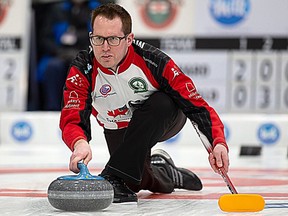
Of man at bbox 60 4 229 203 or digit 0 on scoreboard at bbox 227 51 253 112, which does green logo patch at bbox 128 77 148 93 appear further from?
digit 0 on scoreboard at bbox 227 51 253 112

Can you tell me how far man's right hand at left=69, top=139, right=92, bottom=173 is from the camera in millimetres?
2762

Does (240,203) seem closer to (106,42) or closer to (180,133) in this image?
(106,42)

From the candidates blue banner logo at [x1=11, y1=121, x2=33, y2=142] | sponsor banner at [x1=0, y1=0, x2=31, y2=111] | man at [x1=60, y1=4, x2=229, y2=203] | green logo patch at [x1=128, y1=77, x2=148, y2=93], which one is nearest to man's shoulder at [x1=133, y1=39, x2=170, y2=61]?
man at [x1=60, y1=4, x2=229, y2=203]

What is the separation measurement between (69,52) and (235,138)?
1945 mm

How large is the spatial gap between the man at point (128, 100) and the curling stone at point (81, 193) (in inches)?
6.9

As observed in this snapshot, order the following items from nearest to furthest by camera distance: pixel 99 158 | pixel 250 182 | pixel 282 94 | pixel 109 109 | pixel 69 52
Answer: pixel 109 109 → pixel 250 182 → pixel 99 158 → pixel 282 94 → pixel 69 52

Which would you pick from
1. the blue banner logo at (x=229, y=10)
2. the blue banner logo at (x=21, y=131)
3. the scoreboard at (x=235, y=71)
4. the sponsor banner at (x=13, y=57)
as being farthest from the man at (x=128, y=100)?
the sponsor banner at (x=13, y=57)

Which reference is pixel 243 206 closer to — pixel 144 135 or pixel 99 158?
pixel 144 135

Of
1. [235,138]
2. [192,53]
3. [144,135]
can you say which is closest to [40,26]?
[192,53]

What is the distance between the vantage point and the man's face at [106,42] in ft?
9.75

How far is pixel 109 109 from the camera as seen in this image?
3287mm

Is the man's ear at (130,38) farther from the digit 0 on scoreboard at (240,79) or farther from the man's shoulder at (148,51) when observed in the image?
the digit 0 on scoreboard at (240,79)

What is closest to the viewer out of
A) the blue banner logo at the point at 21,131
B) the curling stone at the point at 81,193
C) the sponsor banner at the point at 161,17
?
the curling stone at the point at 81,193

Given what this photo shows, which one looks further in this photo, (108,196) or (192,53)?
(192,53)
